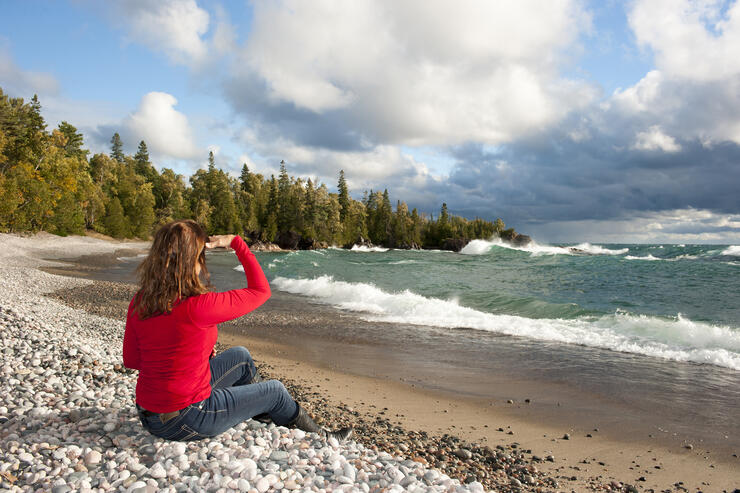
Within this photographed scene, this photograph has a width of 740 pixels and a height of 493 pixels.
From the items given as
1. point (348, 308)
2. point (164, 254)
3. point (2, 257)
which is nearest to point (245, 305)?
point (164, 254)

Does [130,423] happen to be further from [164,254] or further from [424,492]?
[424,492]

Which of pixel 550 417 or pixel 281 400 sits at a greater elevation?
pixel 281 400

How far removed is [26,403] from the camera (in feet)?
14.5

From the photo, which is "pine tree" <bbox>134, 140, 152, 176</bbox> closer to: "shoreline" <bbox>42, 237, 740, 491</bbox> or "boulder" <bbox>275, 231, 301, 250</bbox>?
"boulder" <bbox>275, 231, 301, 250</bbox>

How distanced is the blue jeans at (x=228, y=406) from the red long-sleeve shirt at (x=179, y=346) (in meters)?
0.13

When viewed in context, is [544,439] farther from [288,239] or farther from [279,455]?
[288,239]

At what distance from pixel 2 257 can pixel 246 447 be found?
34248mm

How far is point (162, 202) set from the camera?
322ft

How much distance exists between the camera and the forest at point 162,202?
48.7m

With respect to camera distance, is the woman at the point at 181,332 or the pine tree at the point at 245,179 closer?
the woman at the point at 181,332

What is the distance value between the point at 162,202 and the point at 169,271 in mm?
106371

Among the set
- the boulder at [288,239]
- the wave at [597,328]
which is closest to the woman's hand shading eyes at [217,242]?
the wave at [597,328]

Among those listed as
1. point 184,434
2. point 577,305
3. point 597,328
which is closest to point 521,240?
point 577,305

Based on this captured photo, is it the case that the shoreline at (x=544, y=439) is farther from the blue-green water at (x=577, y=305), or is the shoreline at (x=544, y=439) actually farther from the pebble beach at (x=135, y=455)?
the blue-green water at (x=577, y=305)
